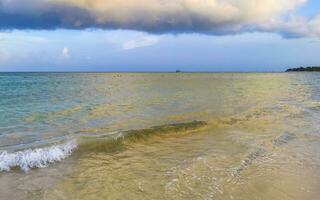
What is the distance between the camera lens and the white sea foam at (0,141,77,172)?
9289mm

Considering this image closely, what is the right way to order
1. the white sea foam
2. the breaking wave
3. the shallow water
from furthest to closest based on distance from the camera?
the breaking wave
the white sea foam
the shallow water

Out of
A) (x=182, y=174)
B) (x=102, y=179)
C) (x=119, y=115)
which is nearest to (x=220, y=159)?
(x=182, y=174)

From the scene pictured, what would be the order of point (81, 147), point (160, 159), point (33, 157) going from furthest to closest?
point (81, 147) → point (160, 159) → point (33, 157)

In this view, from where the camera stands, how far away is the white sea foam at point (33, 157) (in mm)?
9289

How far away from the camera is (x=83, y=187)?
7.56 metres

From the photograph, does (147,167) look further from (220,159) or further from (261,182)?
(261,182)

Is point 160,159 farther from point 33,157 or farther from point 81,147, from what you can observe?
point 33,157

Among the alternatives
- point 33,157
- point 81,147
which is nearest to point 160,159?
point 81,147

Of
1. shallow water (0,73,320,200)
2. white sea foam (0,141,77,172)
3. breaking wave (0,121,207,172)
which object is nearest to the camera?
shallow water (0,73,320,200)

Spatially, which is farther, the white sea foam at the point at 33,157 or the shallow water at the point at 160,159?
the white sea foam at the point at 33,157

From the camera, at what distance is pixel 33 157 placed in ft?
32.0

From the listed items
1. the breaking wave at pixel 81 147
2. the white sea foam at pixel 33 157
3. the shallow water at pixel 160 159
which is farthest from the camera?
the breaking wave at pixel 81 147

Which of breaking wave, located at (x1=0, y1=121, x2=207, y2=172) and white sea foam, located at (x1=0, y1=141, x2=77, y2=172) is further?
breaking wave, located at (x1=0, y1=121, x2=207, y2=172)

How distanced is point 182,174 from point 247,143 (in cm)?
436
